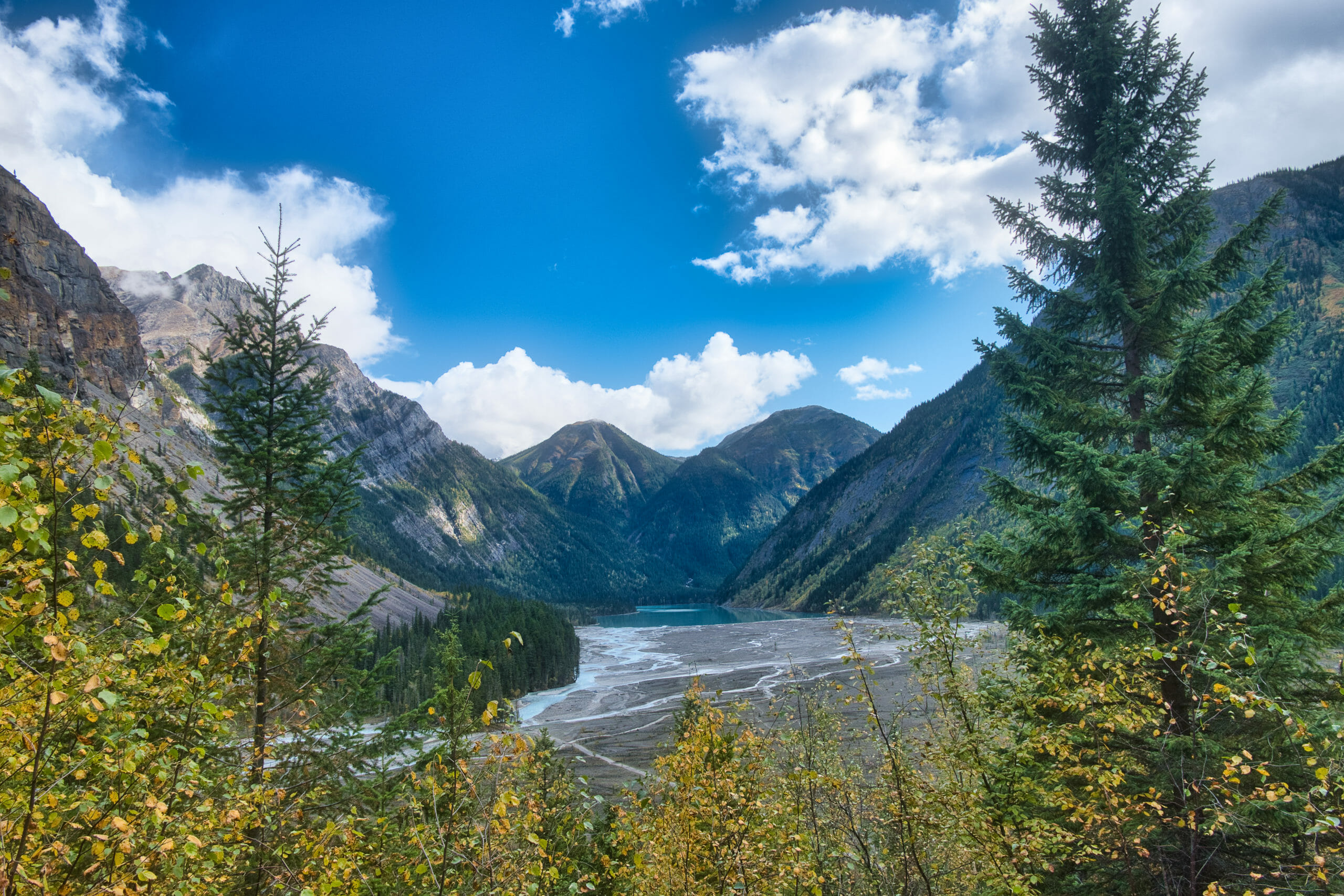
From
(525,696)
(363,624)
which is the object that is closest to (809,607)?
(525,696)

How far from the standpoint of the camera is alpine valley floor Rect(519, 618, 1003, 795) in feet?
115

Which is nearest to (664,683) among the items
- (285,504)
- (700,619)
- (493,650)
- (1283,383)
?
(493,650)

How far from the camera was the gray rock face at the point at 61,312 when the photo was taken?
300ft

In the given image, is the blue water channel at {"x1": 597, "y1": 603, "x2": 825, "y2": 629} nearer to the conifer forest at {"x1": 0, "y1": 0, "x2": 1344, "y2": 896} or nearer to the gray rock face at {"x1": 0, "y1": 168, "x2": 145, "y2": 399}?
the gray rock face at {"x1": 0, "y1": 168, "x2": 145, "y2": 399}

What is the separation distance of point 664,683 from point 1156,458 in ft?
202

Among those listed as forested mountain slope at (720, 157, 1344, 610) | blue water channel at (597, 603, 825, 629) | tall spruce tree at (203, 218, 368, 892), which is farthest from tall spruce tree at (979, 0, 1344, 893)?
blue water channel at (597, 603, 825, 629)

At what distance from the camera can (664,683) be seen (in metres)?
63.7

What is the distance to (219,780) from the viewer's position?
6.39 meters

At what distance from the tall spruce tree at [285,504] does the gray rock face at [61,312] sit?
111 m

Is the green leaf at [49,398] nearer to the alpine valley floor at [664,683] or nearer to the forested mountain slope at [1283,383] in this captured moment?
the alpine valley floor at [664,683]

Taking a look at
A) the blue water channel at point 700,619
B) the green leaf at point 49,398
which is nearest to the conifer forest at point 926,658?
the green leaf at point 49,398

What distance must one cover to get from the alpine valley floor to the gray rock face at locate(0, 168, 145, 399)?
290ft

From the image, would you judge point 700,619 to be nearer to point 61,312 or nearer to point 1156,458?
point 61,312

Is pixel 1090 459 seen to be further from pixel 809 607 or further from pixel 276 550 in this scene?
pixel 809 607
